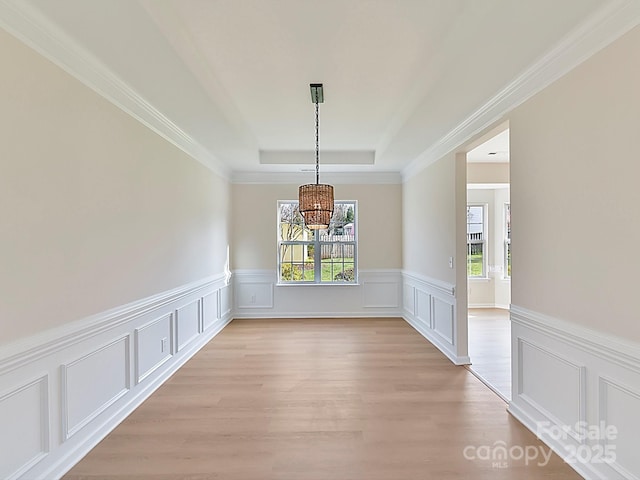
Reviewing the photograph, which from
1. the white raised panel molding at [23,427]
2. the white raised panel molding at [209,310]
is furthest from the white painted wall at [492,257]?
the white raised panel molding at [23,427]

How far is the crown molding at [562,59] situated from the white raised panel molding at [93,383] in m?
3.56

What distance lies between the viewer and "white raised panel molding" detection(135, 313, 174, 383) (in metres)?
2.94

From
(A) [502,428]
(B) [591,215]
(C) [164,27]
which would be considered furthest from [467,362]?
(C) [164,27]

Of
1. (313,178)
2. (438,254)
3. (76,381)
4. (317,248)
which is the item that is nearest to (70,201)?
(76,381)

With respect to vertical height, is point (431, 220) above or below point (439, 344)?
above

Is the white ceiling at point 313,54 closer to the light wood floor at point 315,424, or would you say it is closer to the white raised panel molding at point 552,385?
the white raised panel molding at point 552,385

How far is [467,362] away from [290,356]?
2034 mm

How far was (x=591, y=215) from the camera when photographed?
1968 millimetres

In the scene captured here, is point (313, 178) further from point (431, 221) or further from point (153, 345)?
point (153, 345)

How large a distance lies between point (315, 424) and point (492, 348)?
290 centimetres

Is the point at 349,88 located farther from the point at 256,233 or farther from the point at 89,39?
the point at 256,233

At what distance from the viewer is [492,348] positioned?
14.4 feet

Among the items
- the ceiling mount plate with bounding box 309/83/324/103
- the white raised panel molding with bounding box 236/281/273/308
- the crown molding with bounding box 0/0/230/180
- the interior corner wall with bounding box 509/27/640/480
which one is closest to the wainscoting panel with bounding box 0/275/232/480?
the crown molding with bounding box 0/0/230/180

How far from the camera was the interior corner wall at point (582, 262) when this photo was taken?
1750 mm
